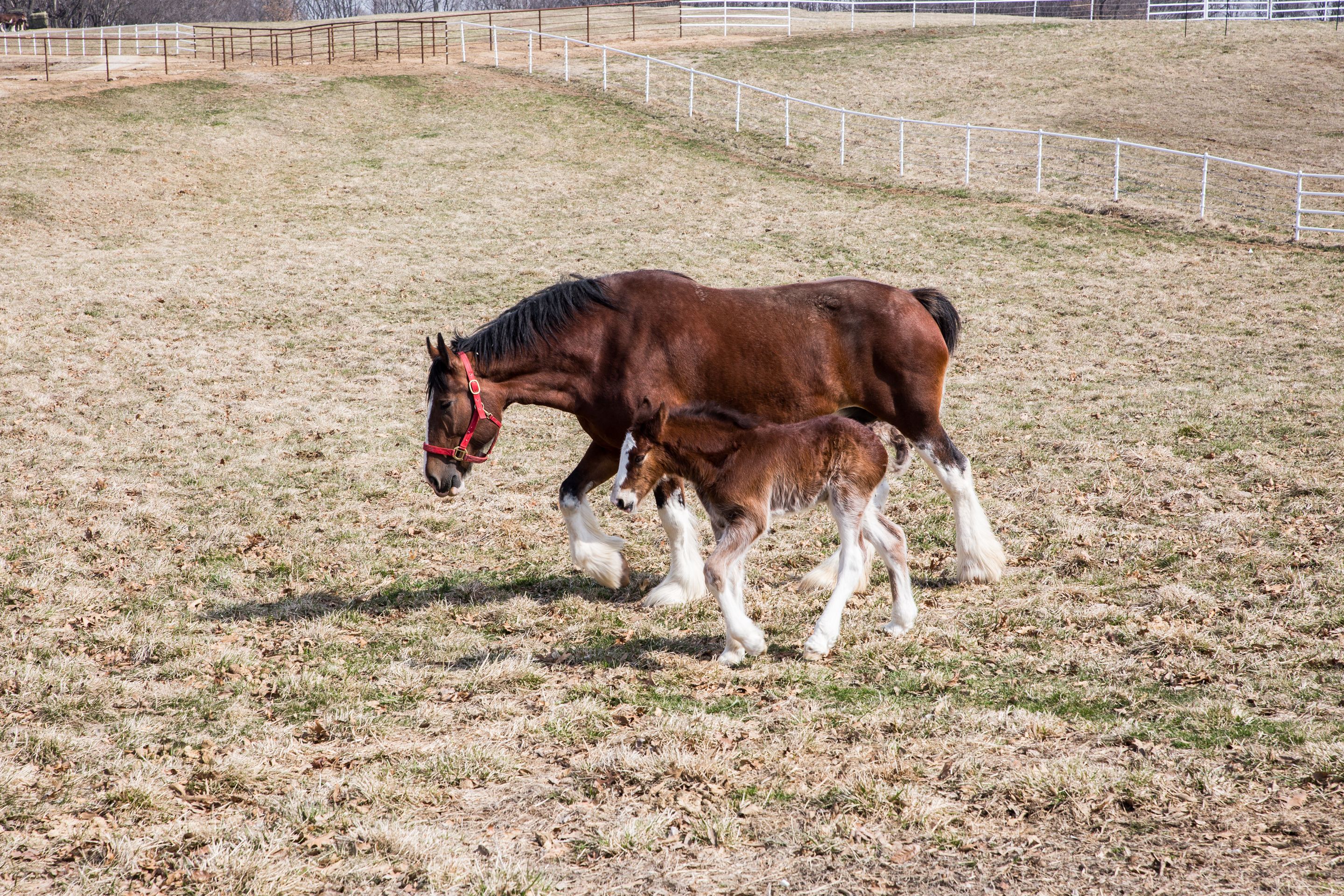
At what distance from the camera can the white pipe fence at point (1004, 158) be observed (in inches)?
963

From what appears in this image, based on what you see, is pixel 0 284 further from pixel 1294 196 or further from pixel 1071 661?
pixel 1294 196

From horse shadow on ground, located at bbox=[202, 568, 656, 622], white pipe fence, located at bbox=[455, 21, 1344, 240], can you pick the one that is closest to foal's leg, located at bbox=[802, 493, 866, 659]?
horse shadow on ground, located at bbox=[202, 568, 656, 622]

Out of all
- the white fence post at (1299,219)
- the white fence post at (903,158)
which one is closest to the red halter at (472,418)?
the white fence post at (1299,219)

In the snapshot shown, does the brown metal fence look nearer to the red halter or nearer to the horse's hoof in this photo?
the red halter

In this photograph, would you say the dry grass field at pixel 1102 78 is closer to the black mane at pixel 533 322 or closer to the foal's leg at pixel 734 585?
the black mane at pixel 533 322

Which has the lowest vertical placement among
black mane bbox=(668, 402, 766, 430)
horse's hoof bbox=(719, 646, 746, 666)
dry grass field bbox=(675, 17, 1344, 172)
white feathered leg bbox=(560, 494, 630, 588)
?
horse's hoof bbox=(719, 646, 746, 666)

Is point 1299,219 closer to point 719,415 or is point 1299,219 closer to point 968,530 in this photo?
point 968,530

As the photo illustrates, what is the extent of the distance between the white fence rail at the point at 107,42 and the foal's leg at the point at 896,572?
124 feet

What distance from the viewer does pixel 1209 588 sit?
23.2 ft

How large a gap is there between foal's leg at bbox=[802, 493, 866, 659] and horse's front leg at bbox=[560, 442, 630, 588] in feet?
5.25

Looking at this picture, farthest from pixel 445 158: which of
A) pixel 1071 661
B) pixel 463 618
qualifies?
pixel 1071 661

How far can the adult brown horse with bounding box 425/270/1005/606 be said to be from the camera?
7.11m

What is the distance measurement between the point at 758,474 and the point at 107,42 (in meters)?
42.2

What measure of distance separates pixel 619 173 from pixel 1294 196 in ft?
53.9
